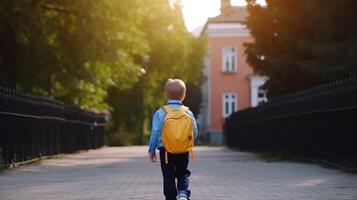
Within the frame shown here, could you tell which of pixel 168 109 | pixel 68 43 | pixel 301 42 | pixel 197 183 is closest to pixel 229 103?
pixel 68 43

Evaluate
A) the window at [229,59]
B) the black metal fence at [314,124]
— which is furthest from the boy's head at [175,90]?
the window at [229,59]

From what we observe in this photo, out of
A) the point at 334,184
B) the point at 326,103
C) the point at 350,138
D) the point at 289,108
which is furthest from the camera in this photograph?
the point at 289,108

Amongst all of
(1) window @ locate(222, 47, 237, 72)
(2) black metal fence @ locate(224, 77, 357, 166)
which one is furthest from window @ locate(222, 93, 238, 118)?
(2) black metal fence @ locate(224, 77, 357, 166)

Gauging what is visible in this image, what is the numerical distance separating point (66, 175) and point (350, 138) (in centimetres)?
570

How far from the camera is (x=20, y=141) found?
17969 mm

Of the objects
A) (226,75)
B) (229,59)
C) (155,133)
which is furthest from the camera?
(226,75)

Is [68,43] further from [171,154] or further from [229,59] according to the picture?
[229,59]

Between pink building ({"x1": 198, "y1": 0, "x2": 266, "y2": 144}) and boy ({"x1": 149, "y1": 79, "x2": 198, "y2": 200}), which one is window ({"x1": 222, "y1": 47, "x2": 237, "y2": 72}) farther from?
boy ({"x1": 149, "y1": 79, "x2": 198, "y2": 200})

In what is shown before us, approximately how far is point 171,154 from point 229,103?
61.2 m

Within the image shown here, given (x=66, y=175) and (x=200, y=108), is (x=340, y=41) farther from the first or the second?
(x=200, y=108)

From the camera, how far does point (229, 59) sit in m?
68.9

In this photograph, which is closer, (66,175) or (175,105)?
(175,105)

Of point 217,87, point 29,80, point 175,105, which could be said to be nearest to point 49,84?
point 29,80

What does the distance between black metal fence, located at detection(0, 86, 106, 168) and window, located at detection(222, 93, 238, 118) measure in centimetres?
3917
